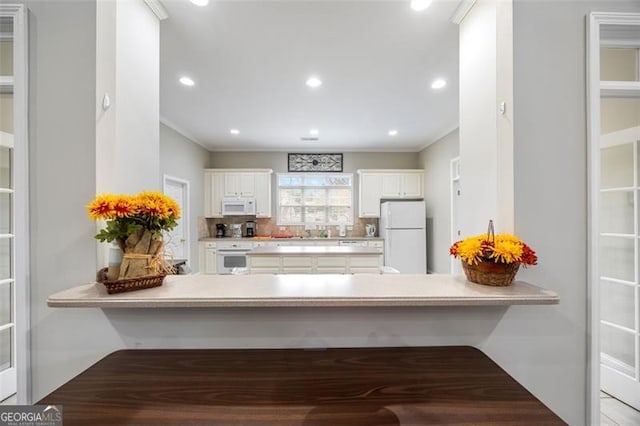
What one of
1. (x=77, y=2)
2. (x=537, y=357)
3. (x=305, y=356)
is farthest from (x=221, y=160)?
(x=537, y=357)

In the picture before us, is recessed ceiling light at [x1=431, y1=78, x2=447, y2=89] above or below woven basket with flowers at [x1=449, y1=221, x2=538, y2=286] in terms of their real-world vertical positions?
above

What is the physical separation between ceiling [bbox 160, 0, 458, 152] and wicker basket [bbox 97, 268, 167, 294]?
1775 mm

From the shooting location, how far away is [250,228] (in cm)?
611

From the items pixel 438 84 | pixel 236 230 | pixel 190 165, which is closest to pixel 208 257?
pixel 236 230

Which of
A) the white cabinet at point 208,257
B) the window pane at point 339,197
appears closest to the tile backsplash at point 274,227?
the window pane at point 339,197

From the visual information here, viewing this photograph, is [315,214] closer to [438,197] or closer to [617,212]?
[438,197]

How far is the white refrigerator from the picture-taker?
5418mm

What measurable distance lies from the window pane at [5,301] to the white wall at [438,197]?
5.36 meters

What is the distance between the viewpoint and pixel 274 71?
273 cm

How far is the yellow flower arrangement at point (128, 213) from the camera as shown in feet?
3.66

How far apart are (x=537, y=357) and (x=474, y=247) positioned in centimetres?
69

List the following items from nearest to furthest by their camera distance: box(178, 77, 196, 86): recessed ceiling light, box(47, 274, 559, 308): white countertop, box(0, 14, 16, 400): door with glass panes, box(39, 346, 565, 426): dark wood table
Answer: box(39, 346, 565, 426): dark wood table, box(47, 274, 559, 308): white countertop, box(0, 14, 16, 400): door with glass panes, box(178, 77, 196, 86): recessed ceiling light

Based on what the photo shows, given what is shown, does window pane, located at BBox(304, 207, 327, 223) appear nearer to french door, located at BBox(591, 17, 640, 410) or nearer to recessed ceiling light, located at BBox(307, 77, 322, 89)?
recessed ceiling light, located at BBox(307, 77, 322, 89)

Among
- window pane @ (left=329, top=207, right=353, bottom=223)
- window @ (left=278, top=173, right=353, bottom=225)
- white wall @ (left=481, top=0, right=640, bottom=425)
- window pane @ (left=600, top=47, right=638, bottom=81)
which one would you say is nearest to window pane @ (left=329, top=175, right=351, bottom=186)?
window @ (left=278, top=173, right=353, bottom=225)
